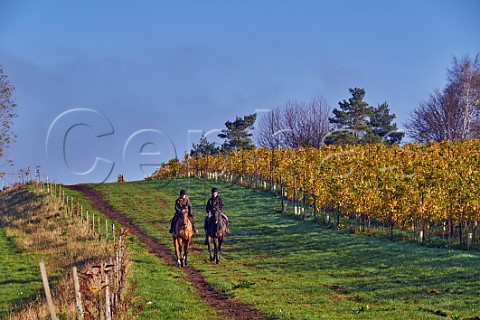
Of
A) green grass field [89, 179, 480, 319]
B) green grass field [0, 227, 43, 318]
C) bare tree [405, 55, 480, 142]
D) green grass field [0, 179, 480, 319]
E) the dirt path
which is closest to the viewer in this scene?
the dirt path

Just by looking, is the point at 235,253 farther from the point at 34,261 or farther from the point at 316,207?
the point at 316,207

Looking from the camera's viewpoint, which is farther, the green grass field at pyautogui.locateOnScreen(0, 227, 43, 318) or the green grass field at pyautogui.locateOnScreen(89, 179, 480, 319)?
the green grass field at pyautogui.locateOnScreen(0, 227, 43, 318)

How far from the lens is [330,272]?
83.0 ft

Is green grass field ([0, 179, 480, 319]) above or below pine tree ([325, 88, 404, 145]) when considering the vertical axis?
below

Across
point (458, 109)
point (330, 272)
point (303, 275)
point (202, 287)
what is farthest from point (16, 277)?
point (458, 109)

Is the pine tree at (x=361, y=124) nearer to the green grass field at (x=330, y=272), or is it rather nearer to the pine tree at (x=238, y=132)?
the pine tree at (x=238, y=132)

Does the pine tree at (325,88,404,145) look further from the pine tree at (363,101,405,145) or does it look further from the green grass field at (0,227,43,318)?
the green grass field at (0,227,43,318)

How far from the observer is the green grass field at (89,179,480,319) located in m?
18.0

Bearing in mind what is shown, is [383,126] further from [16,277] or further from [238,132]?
[16,277]

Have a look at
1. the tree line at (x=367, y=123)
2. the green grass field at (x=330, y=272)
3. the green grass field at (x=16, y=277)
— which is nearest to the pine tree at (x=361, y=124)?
the tree line at (x=367, y=123)

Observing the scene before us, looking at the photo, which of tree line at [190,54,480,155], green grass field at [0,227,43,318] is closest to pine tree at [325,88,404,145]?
tree line at [190,54,480,155]

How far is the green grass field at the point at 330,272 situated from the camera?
710 inches

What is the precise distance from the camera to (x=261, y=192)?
5544 centimetres

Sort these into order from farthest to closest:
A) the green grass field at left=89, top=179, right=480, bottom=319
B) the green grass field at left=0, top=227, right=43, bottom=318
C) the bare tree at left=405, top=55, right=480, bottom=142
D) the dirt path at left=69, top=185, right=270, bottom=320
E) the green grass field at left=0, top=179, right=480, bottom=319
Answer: the bare tree at left=405, top=55, right=480, bottom=142 < the green grass field at left=0, top=227, right=43, bottom=318 < the green grass field at left=89, top=179, right=480, bottom=319 < the green grass field at left=0, top=179, right=480, bottom=319 < the dirt path at left=69, top=185, right=270, bottom=320
